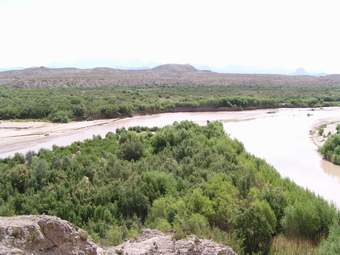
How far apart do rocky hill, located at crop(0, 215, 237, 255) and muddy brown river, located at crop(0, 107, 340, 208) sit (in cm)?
1321

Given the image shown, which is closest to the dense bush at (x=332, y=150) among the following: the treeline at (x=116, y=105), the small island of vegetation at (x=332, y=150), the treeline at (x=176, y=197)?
the small island of vegetation at (x=332, y=150)

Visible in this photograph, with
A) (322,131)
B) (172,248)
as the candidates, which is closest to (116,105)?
(322,131)

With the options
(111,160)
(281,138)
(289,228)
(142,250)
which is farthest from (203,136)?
(142,250)

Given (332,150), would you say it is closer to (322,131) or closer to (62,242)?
(322,131)

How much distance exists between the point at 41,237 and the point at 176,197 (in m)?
10.3

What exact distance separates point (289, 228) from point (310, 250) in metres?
2.25

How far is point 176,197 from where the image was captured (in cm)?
1891

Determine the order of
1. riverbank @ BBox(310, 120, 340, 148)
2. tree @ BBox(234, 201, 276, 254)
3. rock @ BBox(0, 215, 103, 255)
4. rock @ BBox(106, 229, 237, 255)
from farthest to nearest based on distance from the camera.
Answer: riverbank @ BBox(310, 120, 340, 148) → tree @ BBox(234, 201, 276, 254) → rock @ BBox(106, 229, 237, 255) → rock @ BBox(0, 215, 103, 255)

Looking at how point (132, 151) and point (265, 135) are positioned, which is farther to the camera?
point (265, 135)

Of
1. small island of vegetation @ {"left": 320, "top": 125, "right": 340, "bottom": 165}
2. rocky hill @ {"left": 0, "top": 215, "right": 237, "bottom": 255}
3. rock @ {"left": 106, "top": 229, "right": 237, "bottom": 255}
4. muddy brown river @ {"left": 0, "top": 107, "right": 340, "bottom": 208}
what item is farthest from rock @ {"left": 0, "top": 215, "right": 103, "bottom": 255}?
small island of vegetation @ {"left": 320, "top": 125, "right": 340, "bottom": 165}

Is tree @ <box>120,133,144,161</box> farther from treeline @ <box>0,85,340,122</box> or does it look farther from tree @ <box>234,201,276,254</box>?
treeline @ <box>0,85,340,122</box>

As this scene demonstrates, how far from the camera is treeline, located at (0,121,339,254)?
1495 centimetres

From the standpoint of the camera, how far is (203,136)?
3347cm

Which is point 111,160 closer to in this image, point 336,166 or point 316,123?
point 336,166
